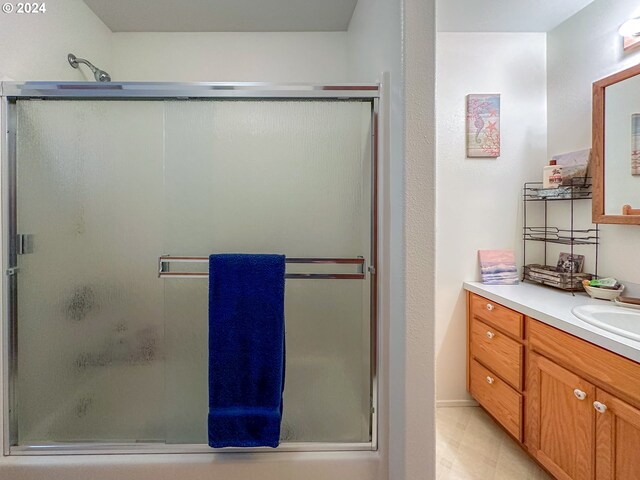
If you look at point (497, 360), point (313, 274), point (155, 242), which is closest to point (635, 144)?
point (497, 360)

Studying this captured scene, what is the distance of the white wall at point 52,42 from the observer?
57.4 inches

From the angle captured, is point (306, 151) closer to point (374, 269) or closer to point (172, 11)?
point (374, 269)

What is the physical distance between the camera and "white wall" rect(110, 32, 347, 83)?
2277 mm

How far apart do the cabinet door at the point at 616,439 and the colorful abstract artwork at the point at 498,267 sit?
975 millimetres

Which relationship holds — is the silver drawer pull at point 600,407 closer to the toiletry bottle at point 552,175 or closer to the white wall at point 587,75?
the white wall at point 587,75

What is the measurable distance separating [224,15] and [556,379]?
8.74 feet

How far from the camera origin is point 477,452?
6.17 ft

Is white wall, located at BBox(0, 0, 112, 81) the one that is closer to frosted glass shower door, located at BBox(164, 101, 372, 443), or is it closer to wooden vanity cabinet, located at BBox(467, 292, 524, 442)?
frosted glass shower door, located at BBox(164, 101, 372, 443)

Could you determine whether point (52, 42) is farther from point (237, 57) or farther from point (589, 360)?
point (589, 360)

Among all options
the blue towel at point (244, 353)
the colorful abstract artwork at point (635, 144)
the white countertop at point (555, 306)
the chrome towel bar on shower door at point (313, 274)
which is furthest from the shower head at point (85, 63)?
the colorful abstract artwork at point (635, 144)

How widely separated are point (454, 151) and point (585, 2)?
103 cm

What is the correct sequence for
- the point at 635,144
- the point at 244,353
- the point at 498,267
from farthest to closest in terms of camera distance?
the point at 498,267
the point at 635,144
the point at 244,353

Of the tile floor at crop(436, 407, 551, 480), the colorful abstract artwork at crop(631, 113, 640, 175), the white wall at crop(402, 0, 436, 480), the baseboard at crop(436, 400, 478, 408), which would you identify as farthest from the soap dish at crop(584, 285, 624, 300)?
the white wall at crop(402, 0, 436, 480)

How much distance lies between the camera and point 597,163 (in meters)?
1.84
